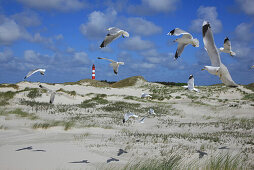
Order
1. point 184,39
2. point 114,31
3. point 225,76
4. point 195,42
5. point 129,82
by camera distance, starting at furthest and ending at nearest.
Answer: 1. point 129,82
2. point 114,31
3. point 184,39
4. point 195,42
5. point 225,76

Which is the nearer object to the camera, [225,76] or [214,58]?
[225,76]

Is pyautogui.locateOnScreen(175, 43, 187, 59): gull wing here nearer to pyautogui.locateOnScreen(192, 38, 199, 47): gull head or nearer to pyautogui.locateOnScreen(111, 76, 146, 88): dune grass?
pyautogui.locateOnScreen(192, 38, 199, 47): gull head

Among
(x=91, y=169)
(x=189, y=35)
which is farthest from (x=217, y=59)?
(x=91, y=169)

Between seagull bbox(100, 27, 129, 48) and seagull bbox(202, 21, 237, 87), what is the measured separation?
123 cm

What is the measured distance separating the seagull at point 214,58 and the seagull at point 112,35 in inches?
48.5

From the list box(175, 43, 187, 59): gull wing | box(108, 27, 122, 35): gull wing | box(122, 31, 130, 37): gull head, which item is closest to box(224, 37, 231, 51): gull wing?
box(175, 43, 187, 59): gull wing

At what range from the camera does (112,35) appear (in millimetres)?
3420

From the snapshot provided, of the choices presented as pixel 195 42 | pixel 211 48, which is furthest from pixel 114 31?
pixel 211 48

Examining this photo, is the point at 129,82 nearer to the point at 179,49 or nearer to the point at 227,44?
the point at 227,44

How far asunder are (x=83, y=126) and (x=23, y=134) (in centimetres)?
261

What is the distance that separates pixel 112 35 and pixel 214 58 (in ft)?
4.93

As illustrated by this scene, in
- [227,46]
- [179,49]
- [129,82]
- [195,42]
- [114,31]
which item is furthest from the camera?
[129,82]

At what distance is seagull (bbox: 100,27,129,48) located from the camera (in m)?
3.40

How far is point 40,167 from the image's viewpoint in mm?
5570
